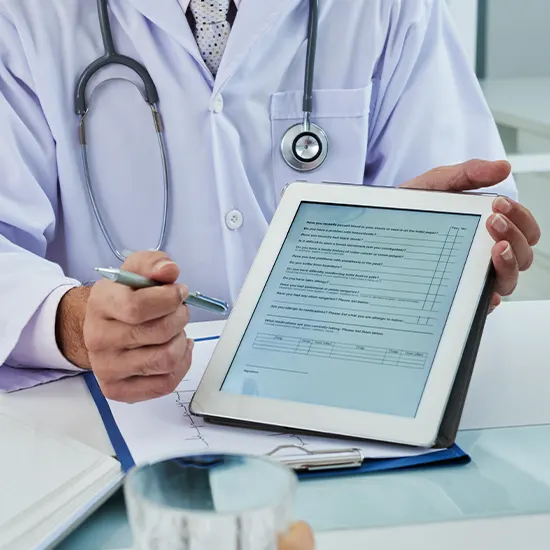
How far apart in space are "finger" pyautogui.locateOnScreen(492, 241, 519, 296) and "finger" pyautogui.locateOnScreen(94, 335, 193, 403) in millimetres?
287

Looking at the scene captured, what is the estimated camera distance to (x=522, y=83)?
298 cm

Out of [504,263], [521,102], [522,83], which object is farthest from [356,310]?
[522,83]

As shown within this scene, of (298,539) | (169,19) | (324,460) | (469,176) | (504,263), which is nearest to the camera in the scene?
(298,539)

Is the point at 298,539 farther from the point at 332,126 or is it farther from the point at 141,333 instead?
the point at 332,126

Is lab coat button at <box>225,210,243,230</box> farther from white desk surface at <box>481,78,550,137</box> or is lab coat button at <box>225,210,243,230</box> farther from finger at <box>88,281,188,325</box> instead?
white desk surface at <box>481,78,550,137</box>

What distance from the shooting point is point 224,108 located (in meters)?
1.29

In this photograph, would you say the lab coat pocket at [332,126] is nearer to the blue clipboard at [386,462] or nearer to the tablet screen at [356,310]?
the tablet screen at [356,310]

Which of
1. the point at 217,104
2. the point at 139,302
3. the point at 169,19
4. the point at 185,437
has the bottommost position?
the point at 185,437

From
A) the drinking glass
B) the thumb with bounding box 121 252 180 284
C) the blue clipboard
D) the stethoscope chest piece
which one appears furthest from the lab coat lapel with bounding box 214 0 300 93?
the drinking glass

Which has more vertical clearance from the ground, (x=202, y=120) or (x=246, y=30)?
(x=246, y=30)

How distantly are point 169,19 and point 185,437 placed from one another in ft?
2.17

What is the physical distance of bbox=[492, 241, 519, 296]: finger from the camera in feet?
2.70

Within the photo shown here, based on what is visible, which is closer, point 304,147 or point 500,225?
point 500,225

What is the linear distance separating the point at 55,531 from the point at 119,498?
7 cm
